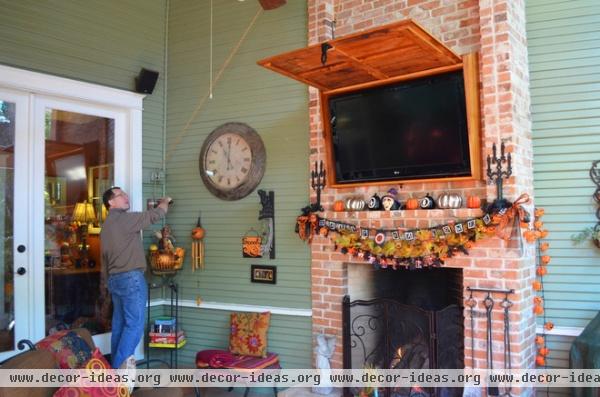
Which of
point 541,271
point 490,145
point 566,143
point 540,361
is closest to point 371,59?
point 490,145

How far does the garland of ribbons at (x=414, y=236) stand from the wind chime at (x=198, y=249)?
116 centimetres

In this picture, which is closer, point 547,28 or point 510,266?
point 510,266

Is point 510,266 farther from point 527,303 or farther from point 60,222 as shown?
point 60,222

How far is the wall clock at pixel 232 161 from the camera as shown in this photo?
14.7 ft

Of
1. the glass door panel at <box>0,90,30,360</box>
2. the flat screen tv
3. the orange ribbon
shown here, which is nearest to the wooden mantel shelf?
the flat screen tv

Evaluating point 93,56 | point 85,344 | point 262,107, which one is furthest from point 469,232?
point 93,56

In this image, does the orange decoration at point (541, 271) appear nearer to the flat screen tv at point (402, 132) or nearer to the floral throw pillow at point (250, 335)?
the flat screen tv at point (402, 132)

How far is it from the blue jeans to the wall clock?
44.9 inches

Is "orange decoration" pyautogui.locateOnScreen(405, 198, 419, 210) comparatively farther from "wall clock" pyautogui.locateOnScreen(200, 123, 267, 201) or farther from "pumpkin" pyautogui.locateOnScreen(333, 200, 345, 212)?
"wall clock" pyautogui.locateOnScreen(200, 123, 267, 201)

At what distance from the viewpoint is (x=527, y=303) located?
3.25m

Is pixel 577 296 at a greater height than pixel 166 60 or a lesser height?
lesser

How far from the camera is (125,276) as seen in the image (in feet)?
13.2

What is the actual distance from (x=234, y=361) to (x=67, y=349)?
163 cm

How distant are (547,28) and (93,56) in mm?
3820
